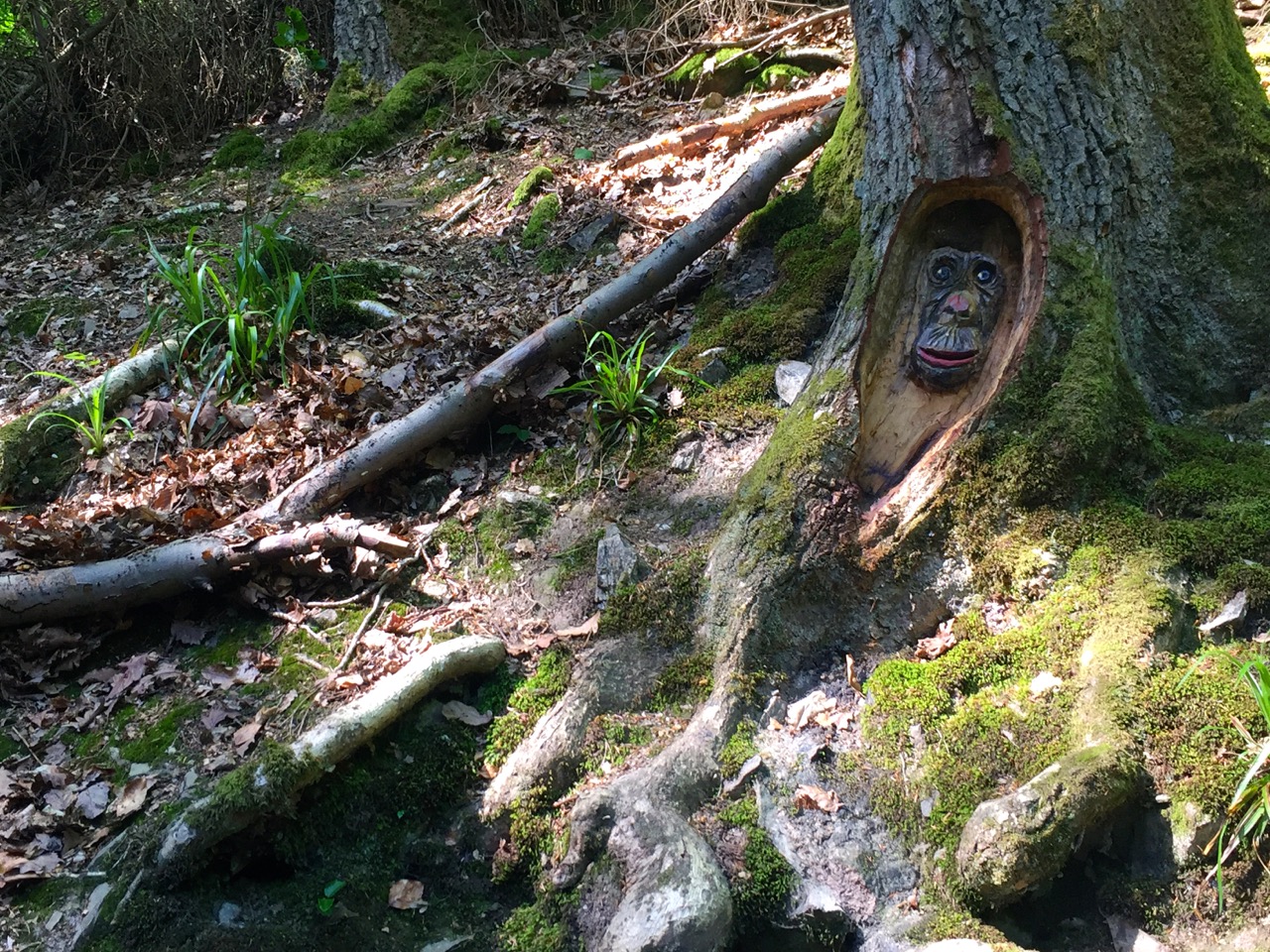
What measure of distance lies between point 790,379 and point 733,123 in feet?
10.7

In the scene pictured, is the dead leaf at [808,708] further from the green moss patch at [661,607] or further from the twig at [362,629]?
the twig at [362,629]

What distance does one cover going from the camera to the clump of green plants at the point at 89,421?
178 inches

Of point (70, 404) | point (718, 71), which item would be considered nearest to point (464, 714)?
point (70, 404)

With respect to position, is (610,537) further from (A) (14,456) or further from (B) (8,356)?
(B) (8,356)

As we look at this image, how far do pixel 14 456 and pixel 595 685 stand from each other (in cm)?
341

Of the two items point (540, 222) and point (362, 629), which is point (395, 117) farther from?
point (362, 629)

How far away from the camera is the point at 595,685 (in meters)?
3.01

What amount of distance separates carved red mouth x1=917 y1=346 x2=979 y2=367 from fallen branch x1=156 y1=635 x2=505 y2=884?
6.57 ft

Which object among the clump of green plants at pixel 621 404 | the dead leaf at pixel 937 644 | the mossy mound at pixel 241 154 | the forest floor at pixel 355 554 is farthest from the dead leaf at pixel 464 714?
the mossy mound at pixel 241 154

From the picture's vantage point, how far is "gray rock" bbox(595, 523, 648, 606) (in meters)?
3.39

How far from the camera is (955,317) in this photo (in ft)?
11.0

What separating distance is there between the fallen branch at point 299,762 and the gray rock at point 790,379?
5.96ft

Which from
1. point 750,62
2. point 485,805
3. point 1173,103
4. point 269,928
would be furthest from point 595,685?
point 750,62

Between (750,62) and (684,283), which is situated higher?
(750,62)
